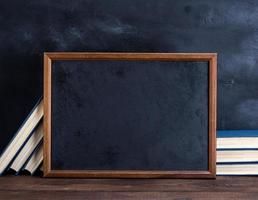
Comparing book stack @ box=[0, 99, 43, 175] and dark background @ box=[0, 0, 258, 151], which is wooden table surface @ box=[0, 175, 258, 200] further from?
dark background @ box=[0, 0, 258, 151]

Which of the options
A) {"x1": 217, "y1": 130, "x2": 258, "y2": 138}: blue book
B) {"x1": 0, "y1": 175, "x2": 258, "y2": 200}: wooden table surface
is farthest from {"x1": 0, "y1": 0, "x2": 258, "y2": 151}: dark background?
{"x1": 0, "y1": 175, "x2": 258, "y2": 200}: wooden table surface

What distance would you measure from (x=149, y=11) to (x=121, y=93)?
1.18 ft

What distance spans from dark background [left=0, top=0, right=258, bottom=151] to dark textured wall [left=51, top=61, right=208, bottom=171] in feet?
0.61

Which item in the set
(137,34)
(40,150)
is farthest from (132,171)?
(137,34)

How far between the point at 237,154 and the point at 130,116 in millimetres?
365

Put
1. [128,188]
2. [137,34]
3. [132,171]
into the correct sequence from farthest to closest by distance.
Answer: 1. [137,34]
2. [132,171]
3. [128,188]

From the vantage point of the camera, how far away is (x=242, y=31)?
56.7 inches

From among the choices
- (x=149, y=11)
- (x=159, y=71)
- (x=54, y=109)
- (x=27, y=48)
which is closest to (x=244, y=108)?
(x=159, y=71)

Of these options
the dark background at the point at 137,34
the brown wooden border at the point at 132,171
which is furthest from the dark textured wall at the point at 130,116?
the dark background at the point at 137,34

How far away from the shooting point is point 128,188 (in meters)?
1.15

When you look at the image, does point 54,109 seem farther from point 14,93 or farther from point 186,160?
point 186,160

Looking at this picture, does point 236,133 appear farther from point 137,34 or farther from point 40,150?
point 40,150

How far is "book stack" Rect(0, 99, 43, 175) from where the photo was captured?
1.31 meters

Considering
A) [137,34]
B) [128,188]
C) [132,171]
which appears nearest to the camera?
[128,188]
